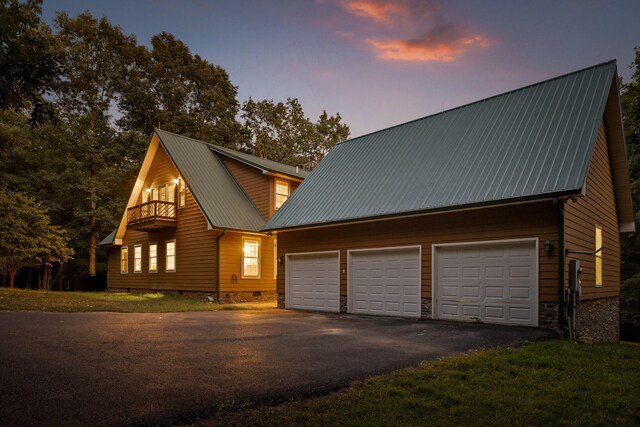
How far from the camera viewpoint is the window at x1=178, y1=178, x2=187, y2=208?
70.0ft

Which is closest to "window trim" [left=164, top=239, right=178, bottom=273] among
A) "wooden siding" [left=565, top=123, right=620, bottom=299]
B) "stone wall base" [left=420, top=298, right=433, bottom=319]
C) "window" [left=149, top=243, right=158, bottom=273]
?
"window" [left=149, top=243, right=158, bottom=273]

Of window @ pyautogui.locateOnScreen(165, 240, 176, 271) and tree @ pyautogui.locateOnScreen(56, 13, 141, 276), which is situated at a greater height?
tree @ pyautogui.locateOnScreen(56, 13, 141, 276)

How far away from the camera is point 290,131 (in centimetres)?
4706

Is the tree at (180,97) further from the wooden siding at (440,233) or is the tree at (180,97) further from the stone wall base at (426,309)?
the stone wall base at (426,309)

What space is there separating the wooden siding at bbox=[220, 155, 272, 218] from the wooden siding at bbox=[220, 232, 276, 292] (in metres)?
1.63

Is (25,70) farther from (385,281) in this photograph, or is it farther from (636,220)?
(636,220)

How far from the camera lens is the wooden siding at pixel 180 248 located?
784 inches

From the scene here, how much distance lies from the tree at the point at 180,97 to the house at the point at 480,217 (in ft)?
81.1

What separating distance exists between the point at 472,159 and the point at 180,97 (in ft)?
106

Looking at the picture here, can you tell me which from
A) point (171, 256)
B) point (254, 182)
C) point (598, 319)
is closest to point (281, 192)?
point (254, 182)

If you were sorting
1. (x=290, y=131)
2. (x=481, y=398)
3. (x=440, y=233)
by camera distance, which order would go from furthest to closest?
(x=290, y=131) → (x=440, y=233) → (x=481, y=398)

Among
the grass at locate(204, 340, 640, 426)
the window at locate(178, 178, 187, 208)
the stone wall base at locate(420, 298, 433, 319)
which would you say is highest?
the window at locate(178, 178, 187, 208)

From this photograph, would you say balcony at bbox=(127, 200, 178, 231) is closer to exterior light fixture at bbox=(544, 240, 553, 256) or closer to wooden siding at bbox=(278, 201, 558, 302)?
wooden siding at bbox=(278, 201, 558, 302)

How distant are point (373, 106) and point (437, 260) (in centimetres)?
1582
